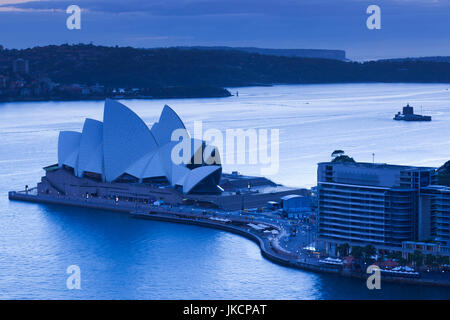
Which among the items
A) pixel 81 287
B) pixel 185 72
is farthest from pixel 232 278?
pixel 185 72

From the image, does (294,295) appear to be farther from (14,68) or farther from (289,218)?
(14,68)

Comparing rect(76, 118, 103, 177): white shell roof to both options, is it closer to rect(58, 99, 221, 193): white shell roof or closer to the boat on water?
rect(58, 99, 221, 193): white shell roof

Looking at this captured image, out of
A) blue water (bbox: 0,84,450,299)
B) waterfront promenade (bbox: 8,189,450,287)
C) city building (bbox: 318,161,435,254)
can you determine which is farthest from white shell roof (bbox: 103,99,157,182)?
city building (bbox: 318,161,435,254)

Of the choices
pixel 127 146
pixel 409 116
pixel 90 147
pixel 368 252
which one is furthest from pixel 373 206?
pixel 409 116

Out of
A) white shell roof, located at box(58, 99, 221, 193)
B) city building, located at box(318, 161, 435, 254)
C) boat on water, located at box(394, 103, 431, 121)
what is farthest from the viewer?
boat on water, located at box(394, 103, 431, 121)

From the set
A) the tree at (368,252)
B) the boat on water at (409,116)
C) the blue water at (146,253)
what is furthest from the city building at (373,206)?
the boat on water at (409,116)

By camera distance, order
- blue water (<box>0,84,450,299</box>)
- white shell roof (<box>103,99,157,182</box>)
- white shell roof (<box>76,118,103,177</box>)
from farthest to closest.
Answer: white shell roof (<box>76,118,103,177</box>) < white shell roof (<box>103,99,157,182</box>) < blue water (<box>0,84,450,299</box>)

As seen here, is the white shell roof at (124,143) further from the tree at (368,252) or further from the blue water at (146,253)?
the tree at (368,252)
